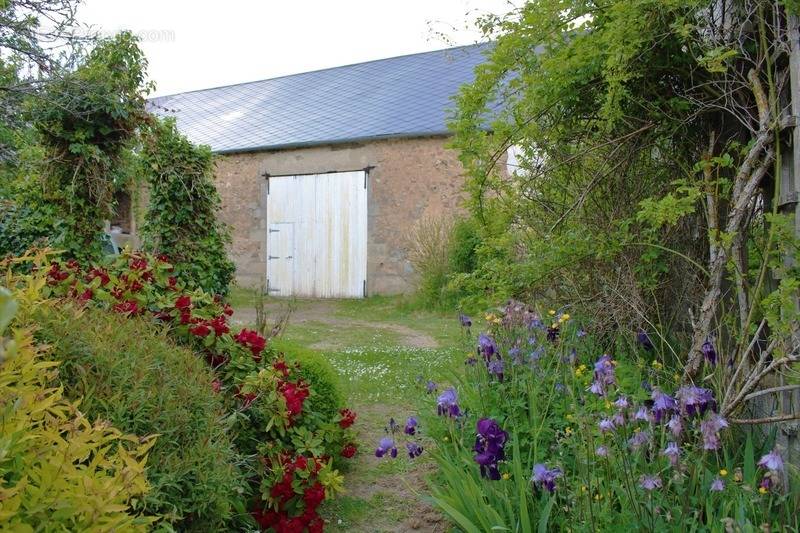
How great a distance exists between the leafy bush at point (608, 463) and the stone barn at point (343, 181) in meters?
9.18

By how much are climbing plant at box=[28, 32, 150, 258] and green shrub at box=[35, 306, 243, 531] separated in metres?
3.72

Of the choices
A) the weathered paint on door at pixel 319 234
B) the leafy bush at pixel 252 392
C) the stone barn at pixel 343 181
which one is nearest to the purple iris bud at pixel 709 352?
the leafy bush at pixel 252 392

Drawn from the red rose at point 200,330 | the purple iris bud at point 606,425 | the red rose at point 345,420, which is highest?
the red rose at point 200,330

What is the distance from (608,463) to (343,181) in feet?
39.2

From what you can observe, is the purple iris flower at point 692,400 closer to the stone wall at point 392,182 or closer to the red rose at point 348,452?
the red rose at point 348,452

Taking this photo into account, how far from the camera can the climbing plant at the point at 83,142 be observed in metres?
5.61

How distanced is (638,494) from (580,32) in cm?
219

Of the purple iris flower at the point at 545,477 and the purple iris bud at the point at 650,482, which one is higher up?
the purple iris bud at the point at 650,482

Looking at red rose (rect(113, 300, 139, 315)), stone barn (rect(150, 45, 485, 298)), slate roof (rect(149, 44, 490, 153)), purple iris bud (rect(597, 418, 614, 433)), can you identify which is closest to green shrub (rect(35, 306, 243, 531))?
red rose (rect(113, 300, 139, 315))

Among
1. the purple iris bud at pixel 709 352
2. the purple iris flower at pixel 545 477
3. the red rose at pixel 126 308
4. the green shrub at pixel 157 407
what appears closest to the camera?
the green shrub at pixel 157 407

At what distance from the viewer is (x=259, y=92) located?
744 inches

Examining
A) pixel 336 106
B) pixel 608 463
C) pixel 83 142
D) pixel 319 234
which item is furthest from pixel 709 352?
pixel 336 106

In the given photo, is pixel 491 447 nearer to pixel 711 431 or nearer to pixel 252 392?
pixel 711 431

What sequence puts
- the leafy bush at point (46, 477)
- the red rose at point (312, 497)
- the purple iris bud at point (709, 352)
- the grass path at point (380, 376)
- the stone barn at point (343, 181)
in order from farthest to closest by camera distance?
the stone barn at point (343, 181)
the grass path at point (380, 376)
the red rose at point (312, 497)
the purple iris bud at point (709, 352)
the leafy bush at point (46, 477)
